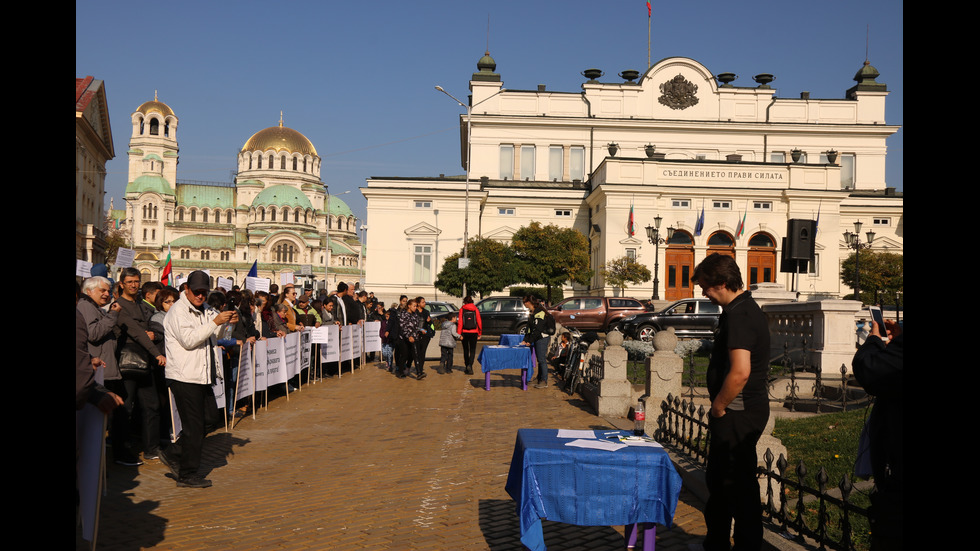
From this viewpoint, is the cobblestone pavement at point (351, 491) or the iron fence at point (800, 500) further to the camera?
the cobblestone pavement at point (351, 491)

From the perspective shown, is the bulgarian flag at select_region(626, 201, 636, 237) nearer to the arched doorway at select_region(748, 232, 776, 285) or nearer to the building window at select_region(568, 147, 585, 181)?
the arched doorway at select_region(748, 232, 776, 285)

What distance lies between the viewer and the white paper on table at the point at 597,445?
526 cm

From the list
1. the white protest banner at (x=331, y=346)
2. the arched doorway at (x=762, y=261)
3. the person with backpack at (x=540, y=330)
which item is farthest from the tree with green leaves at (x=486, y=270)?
the person with backpack at (x=540, y=330)

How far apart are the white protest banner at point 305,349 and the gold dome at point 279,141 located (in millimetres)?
133792

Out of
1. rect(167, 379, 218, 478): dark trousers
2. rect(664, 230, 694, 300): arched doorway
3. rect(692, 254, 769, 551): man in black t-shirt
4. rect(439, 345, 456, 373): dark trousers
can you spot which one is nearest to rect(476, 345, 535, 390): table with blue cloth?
rect(439, 345, 456, 373): dark trousers

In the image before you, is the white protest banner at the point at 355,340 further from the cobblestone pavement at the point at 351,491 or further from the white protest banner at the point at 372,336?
the cobblestone pavement at the point at 351,491

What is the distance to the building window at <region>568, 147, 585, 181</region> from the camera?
205ft

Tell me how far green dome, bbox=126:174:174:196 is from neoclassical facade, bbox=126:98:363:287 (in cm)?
17

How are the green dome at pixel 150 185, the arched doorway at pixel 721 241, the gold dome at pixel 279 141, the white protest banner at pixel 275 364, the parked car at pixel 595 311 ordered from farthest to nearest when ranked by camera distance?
the gold dome at pixel 279 141 → the green dome at pixel 150 185 → the arched doorway at pixel 721 241 → the parked car at pixel 595 311 → the white protest banner at pixel 275 364

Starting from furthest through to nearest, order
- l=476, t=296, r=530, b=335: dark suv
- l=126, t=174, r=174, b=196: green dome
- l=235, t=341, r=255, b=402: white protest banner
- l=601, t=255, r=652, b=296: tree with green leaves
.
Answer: l=126, t=174, r=174, b=196: green dome, l=601, t=255, r=652, b=296: tree with green leaves, l=476, t=296, r=530, b=335: dark suv, l=235, t=341, r=255, b=402: white protest banner

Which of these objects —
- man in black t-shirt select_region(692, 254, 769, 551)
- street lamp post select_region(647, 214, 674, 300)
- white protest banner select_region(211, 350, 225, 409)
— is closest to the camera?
man in black t-shirt select_region(692, 254, 769, 551)
